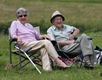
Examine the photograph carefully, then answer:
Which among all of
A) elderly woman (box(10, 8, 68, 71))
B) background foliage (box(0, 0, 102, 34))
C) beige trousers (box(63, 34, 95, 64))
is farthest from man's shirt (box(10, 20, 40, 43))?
background foliage (box(0, 0, 102, 34))

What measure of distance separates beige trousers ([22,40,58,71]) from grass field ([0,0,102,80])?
0.62 feet

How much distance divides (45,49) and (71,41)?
2.23 ft

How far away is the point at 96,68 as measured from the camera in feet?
26.3

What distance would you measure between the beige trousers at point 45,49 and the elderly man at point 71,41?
0.46 meters

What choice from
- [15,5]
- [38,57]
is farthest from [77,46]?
[15,5]

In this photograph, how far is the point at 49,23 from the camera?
20.7 meters

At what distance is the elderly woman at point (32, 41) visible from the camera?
303 inches

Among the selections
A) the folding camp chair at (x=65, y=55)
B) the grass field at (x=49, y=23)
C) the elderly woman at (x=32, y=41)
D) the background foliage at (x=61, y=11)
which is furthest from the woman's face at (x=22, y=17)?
the background foliage at (x=61, y=11)

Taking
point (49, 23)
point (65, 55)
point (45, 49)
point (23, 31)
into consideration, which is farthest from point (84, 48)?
point (49, 23)

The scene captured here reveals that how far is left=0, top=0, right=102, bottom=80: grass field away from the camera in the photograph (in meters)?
7.14

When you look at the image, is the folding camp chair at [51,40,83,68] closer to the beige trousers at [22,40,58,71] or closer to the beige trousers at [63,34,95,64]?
the beige trousers at [63,34,95,64]

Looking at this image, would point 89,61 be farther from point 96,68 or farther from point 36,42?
point 36,42

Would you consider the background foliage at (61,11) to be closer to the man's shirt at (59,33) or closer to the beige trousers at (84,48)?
the man's shirt at (59,33)

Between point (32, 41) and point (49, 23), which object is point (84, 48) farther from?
point (49, 23)
